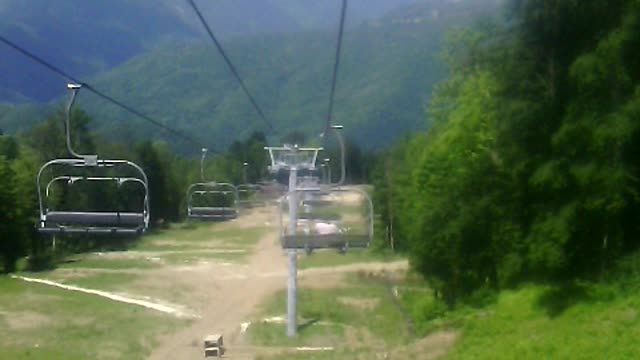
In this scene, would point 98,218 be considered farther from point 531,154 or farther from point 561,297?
point 531,154

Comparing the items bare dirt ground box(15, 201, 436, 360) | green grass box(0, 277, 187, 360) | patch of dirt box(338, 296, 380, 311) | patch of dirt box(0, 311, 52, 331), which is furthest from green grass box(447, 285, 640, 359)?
patch of dirt box(0, 311, 52, 331)

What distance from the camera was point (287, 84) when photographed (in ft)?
297

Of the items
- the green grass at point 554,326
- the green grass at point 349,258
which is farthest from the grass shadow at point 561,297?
the green grass at point 349,258

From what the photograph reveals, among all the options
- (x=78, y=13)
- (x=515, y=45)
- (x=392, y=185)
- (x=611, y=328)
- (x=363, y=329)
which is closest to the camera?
(x=611, y=328)

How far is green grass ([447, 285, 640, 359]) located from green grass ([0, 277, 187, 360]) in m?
8.66

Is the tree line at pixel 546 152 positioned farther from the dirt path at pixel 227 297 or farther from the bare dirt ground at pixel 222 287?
the dirt path at pixel 227 297

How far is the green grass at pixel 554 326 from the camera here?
47.9ft

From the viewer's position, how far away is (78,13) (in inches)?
5773

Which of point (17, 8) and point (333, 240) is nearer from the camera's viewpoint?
point (333, 240)

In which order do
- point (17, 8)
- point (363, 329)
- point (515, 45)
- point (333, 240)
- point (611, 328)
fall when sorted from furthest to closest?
point (17, 8)
point (363, 329)
point (515, 45)
point (611, 328)
point (333, 240)

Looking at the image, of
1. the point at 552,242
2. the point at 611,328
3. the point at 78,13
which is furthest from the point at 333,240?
the point at 78,13

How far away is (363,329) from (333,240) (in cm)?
1285

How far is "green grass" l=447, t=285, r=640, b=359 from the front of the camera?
14.6m

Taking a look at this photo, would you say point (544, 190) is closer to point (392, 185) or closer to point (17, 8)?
point (392, 185)
